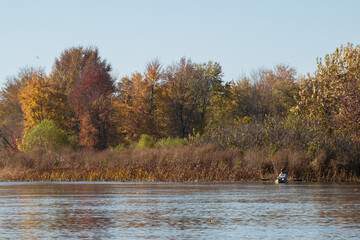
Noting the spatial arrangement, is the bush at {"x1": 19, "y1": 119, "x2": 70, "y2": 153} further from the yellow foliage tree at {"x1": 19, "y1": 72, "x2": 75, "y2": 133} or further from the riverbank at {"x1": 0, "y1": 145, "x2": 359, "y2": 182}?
the yellow foliage tree at {"x1": 19, "y1": 72, "x2": 75, "y2": 133}

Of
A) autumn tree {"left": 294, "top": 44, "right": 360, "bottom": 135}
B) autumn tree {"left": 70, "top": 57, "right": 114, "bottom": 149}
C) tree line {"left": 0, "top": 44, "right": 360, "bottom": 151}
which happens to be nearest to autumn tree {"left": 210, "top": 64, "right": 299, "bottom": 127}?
tree line {"left": 0, "top": 44, "right": 360, "bottom": 151}

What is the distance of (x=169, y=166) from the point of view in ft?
179

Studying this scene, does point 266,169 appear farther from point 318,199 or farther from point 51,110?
point 51,110

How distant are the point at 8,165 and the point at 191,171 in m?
17.0

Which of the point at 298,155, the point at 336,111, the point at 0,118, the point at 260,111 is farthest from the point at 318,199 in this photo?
the point at 0,118

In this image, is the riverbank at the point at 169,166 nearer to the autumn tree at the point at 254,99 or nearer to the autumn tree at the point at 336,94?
the autumn tree at the point at 336,94

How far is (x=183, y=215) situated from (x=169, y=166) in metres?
29.4

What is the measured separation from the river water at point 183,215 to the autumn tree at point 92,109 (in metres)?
48.4

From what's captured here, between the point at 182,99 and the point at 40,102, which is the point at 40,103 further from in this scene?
the point at 182,99

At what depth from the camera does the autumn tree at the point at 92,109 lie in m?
86.1

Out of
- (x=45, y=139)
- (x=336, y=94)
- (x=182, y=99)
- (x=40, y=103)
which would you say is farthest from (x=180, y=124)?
(x=336, y=94)

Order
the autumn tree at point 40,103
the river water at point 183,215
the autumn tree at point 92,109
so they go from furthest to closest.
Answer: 1. the autumn tree at point 92,109
2. the autumn tree at point 40,103
3. the river water at point 183,215

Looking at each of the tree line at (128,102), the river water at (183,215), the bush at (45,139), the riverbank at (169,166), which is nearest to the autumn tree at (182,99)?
the tree line at (128,102)

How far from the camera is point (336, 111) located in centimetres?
6075
